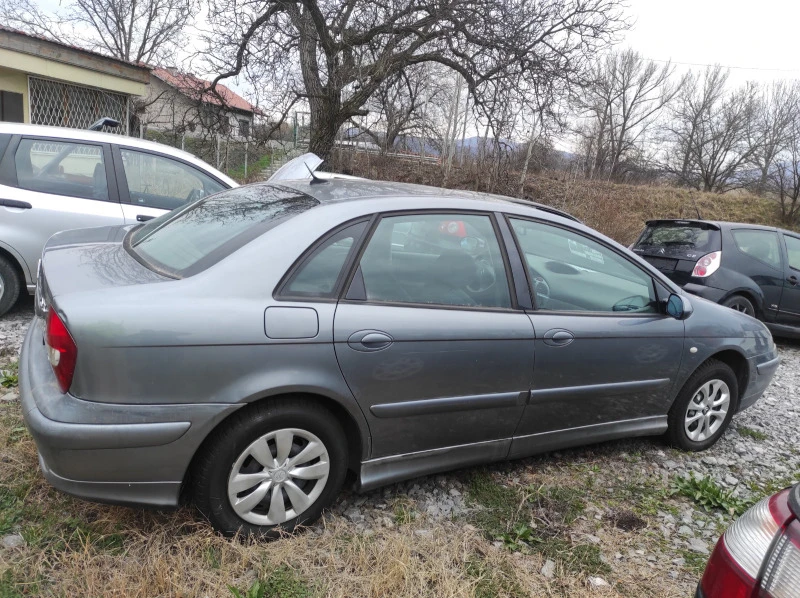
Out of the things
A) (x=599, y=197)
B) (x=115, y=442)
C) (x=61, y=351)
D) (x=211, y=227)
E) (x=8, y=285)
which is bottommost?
(x=8, y=285)

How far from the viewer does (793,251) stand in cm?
741

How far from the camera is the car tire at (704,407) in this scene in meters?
3.72

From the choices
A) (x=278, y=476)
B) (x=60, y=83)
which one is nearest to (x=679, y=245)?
(x=278, y=476)

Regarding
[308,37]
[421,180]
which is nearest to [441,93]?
[421,180]

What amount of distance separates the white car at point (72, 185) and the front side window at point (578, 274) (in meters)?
3.29

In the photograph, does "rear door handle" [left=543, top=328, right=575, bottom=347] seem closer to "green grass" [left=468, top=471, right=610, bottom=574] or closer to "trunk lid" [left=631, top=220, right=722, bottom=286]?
"green grass" [left=468, top=471, right=610, bottom=574]

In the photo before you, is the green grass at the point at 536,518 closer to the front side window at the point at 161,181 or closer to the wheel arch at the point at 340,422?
the wheel arch at the point at 340,422

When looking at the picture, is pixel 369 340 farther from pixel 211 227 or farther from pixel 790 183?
pixel 790 183

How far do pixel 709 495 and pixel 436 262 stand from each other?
2.04 metres

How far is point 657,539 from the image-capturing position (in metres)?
2.89

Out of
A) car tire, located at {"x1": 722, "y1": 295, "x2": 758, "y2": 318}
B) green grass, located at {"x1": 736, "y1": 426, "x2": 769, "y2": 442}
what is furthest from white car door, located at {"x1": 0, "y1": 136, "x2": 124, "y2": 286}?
car tire, located at {"x1": 722, "y1": 295, "x2": 758, "y2": 318}

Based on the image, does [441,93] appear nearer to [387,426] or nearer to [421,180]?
[421,180]

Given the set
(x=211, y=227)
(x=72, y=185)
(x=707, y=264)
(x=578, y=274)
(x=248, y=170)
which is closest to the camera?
(x=211, y=227)

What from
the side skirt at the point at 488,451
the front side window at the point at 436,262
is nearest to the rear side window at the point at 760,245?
the side skirt at the point at 488,451
